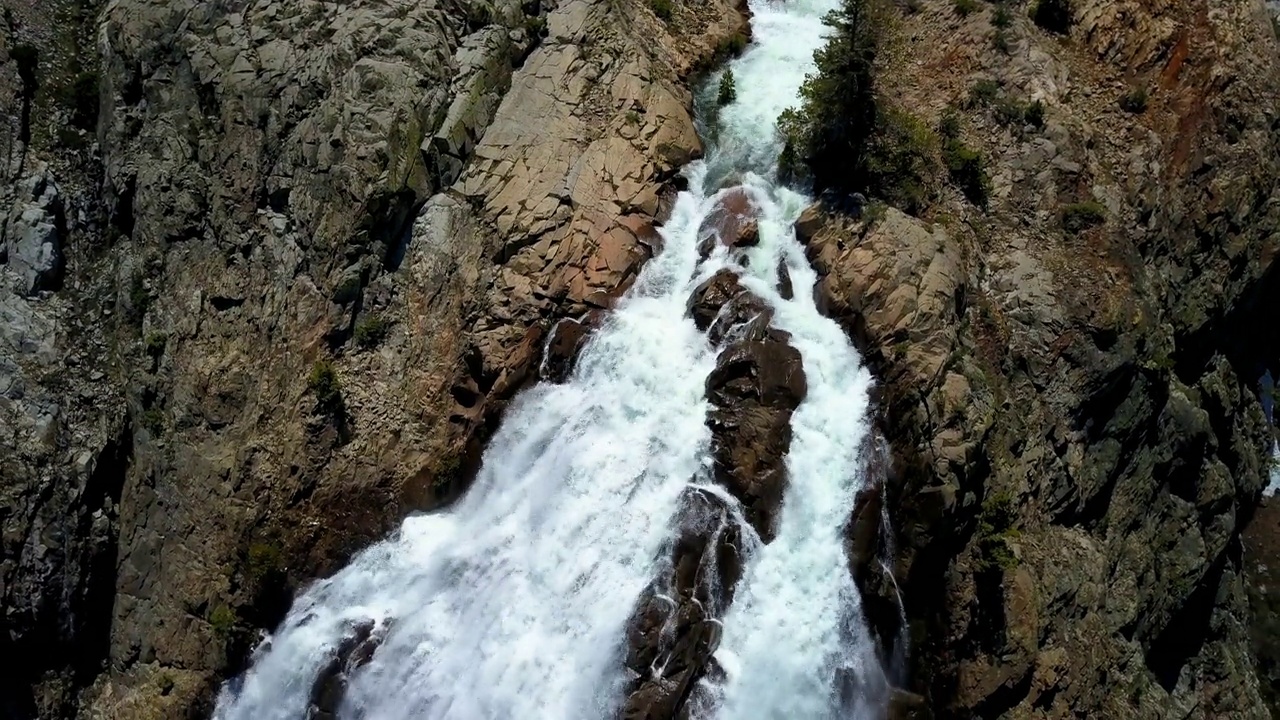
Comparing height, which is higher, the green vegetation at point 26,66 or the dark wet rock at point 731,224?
the green vegetation at point 26,66

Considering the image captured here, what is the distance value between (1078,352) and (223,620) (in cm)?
3001

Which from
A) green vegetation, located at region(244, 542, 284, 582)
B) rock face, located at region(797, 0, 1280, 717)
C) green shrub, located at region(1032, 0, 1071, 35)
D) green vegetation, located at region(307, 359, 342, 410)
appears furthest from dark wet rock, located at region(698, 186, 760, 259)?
green vegetation, located at region(244, 542, 284, 582)

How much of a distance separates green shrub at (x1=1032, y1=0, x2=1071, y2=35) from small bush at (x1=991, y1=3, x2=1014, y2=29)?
4.11ft

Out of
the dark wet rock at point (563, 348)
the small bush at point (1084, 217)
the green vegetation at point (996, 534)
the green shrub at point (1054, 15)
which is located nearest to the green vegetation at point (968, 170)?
the small bush at point (1084, 217)

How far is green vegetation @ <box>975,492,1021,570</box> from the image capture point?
25.0 metres

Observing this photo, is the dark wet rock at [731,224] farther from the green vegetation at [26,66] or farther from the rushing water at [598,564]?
the green vegetation at [26,66]

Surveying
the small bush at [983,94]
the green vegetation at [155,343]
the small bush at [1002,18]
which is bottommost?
the green vegetation at [155,343]

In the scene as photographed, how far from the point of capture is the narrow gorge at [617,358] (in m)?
24.6

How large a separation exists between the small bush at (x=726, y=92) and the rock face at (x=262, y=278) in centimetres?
183

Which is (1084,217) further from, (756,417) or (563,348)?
(563,348)

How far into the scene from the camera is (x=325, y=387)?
1097 inches

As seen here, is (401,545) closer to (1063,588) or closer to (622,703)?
(622,703)

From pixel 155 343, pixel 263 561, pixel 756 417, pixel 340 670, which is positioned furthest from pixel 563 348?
pixel 155 343

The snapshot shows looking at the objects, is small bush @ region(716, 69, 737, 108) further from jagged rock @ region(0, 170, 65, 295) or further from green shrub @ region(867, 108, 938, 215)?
jagged rock @ region(0, 170, 65, 295)
